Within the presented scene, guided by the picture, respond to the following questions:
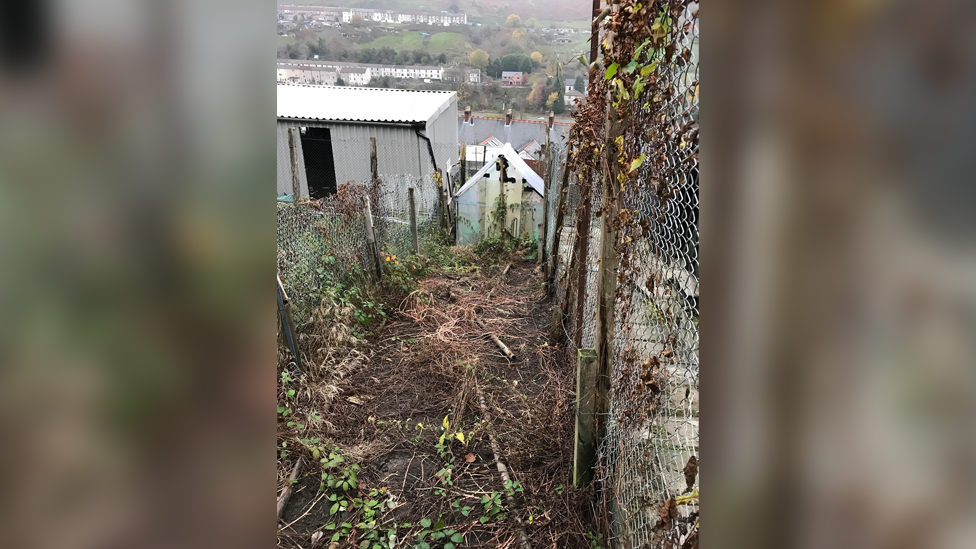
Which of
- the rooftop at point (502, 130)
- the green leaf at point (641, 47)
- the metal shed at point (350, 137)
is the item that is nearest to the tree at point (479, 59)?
the rooftop at point (502, 130)

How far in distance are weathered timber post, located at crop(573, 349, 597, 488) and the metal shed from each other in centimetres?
1362

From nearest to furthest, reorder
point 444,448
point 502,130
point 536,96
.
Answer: point 444,448, point 536,96, point 502,130

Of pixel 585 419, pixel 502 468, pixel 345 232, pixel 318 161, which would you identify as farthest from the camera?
pixel 318 161

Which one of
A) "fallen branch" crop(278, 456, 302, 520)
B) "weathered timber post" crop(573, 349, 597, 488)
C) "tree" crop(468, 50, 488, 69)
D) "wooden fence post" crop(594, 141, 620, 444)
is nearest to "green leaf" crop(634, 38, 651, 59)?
"wooden fence post" crop(594, 141, 620, 444)

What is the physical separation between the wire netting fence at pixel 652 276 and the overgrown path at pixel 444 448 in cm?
83

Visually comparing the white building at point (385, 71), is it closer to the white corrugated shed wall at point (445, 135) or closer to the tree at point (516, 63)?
the tree at point (516, 63)

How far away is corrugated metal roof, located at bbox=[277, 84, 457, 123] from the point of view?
15930 millimetres

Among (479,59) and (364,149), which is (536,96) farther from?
(364,149)

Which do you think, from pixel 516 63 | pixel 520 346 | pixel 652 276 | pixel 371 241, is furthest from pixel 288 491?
pixel 516 63

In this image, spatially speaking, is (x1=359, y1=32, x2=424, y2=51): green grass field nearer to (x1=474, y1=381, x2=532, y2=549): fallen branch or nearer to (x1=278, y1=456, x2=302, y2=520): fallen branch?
(x1=474, y1=381, x2=532, y2=549): fallen branch

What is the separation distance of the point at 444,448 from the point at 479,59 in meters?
29.5

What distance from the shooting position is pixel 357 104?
17141mm

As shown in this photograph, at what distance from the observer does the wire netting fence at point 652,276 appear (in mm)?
1998
